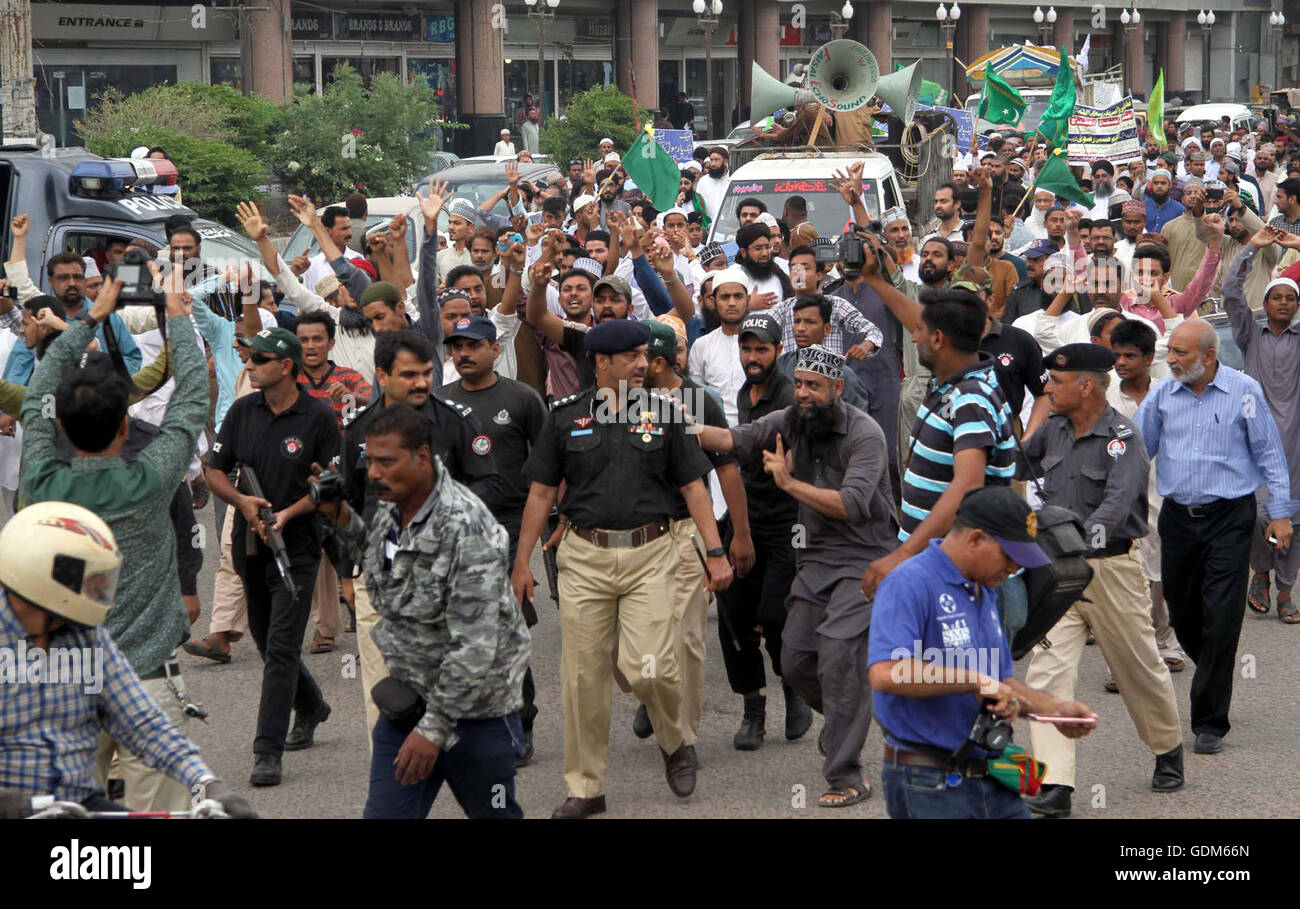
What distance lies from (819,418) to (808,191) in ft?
28.7

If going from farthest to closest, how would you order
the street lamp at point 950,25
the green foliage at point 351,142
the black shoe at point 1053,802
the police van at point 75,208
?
the street lamp at point 950,25
the green foliage at point 351,142
the police van at point 75,208
the black shoe at point 1053,802

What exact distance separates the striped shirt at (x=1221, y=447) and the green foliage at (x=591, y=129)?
19.9 metres

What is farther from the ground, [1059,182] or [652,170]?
[652,170]

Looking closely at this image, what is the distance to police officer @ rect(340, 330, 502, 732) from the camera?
653 cm

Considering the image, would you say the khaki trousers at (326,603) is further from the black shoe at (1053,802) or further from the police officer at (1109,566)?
the black shoe at (1053,802)

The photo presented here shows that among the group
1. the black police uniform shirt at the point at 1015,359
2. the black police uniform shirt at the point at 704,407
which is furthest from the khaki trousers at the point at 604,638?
the black police uniform shirt at the point at 1015,359

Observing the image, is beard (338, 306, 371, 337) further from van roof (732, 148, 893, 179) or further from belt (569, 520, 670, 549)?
van roof (732, 148, 893, 179)

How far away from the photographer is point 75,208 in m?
12.3

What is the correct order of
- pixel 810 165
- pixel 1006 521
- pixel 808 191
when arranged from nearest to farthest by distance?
pixel 1006 521
pixel 808 191
pixel 810 165

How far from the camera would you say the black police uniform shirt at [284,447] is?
7066 mm

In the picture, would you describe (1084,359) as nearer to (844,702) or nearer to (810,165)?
(844,702)

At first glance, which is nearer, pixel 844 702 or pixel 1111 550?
pixel 844 702

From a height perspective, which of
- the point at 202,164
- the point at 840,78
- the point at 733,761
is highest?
the point at 840,78

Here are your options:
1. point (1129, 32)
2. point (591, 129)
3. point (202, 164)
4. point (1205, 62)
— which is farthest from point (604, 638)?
point (1205, 62)
